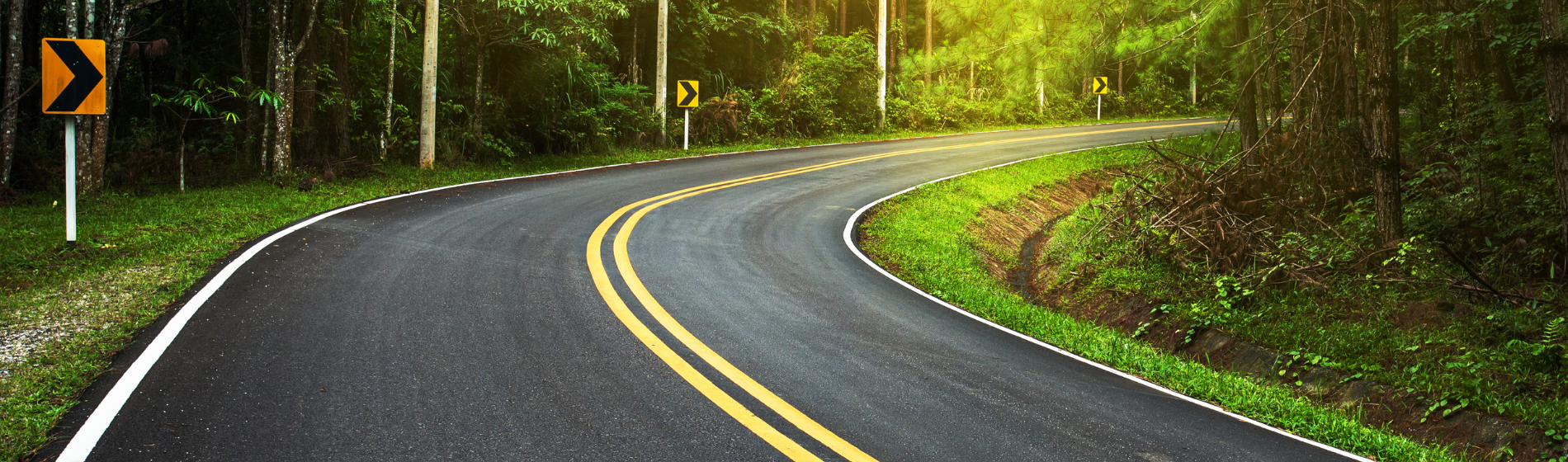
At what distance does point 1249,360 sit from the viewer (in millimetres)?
7496

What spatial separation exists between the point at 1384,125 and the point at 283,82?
15098 millimetres

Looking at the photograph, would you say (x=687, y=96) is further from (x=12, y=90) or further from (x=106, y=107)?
(x=12, y=90)

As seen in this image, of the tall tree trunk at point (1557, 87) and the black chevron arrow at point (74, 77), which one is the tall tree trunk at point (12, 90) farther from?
the tall tree trunk at point (1557, 87)

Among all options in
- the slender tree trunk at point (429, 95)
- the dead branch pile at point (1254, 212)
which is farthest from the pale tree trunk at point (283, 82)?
the dead branch pile at point (1254, 212)

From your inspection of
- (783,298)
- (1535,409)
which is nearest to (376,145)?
(783,298)

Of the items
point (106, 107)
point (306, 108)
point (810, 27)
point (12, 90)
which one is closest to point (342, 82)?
point (306, 108)

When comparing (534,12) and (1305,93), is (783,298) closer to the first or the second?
(1305,93)

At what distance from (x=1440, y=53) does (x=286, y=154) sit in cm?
1795

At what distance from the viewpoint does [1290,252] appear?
8.87m

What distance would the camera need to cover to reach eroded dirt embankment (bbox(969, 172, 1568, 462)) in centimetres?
576

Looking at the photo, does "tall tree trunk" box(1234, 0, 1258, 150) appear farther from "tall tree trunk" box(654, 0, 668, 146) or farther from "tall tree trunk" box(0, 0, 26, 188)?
"tall tree trunk" box(0, 0, 26, 188)

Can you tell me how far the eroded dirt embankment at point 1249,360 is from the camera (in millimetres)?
5762

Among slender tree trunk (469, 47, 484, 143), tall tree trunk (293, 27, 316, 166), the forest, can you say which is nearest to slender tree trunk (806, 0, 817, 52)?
the forest

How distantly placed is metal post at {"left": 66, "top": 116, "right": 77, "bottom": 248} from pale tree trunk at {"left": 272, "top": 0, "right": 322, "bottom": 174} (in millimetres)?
5318
